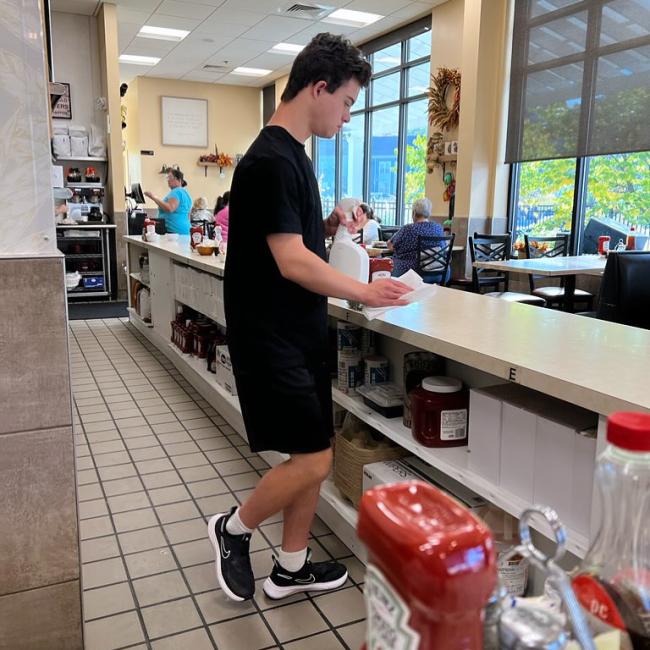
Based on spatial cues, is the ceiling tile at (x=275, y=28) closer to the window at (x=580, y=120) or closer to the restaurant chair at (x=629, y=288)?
the window at (x=580, y=120)

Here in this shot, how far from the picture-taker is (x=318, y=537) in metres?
2.36

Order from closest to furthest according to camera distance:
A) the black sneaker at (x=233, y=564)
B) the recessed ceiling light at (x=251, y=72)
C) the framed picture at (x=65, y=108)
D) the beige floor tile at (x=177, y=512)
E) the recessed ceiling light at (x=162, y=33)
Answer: the black sneaker at (x=233, y=564)
the beige floor tile at (x=177, y=512)
the framed picture at (x=65, y=108)
the recessed ceiling light at (x=162, y=33)
the recessed ceiling light at (x=251, y=72)

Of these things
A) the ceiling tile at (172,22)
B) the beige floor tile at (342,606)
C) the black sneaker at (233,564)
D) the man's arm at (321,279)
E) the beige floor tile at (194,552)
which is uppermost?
the ceiling tile at (172,22)

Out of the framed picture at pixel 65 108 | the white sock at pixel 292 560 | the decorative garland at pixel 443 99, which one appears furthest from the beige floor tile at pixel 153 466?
the framed picture at pixel 65 108

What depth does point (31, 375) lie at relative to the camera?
4.97 ft

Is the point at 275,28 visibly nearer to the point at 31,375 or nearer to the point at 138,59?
the point at 138,59

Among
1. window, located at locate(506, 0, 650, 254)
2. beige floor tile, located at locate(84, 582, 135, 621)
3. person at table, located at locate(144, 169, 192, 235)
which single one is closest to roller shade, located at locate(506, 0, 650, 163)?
window, located at locate(506, 0, 650, 254)

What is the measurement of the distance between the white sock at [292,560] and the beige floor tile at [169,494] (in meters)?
0.84

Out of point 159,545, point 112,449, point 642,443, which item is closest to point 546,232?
point 112,449

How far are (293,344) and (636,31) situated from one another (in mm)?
5382

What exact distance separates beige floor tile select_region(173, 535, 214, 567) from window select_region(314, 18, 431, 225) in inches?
282

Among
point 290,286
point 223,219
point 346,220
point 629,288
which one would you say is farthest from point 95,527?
point 223,219

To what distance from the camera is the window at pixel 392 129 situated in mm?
8773

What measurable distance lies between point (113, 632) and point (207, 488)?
99cm
